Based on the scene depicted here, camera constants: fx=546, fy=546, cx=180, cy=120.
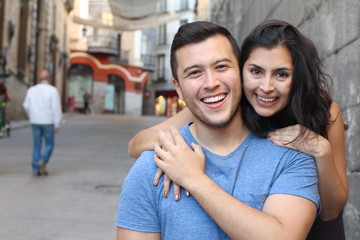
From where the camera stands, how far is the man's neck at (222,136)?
1.95 m

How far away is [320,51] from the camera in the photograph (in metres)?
4.29

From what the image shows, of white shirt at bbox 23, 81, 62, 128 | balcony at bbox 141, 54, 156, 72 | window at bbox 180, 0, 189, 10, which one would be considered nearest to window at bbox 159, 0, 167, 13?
window at bbox 180, 0, 189, 10

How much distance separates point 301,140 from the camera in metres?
1.97

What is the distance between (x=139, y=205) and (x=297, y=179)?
20.7 inches

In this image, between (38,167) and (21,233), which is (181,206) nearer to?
(21,233)

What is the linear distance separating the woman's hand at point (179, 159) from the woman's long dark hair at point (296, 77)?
274 millimetres

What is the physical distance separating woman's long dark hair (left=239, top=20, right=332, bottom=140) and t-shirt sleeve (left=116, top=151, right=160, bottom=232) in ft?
1.52

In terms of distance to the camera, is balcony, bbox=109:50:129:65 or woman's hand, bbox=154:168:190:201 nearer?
woman's hand, bbox=154:168:190:201

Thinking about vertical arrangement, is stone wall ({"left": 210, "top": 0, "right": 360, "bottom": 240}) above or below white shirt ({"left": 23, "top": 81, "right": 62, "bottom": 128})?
above

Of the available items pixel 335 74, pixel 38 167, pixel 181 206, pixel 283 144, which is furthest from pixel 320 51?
pixel 38 167

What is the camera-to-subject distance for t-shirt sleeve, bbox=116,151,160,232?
70.9 inches

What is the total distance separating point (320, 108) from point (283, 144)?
34cm

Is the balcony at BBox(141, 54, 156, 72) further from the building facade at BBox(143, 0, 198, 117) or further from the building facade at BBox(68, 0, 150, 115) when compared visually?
the building facade at BBox(68, 0, 150, 115)

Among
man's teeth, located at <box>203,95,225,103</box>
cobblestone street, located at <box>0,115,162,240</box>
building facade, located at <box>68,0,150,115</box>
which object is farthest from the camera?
building facade, located at <box>68,0,150,115</box>
